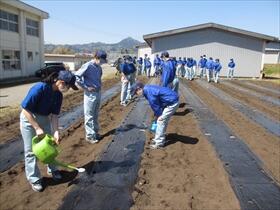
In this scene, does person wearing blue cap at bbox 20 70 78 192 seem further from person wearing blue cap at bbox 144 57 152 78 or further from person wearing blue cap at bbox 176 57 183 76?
person wearing blue cap at bbox 144 57 152 78

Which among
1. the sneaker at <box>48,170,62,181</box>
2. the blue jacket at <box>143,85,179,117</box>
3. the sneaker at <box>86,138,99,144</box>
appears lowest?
the sneaker at <box>86,138,99,144</box>

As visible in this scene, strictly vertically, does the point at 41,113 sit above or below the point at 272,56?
below

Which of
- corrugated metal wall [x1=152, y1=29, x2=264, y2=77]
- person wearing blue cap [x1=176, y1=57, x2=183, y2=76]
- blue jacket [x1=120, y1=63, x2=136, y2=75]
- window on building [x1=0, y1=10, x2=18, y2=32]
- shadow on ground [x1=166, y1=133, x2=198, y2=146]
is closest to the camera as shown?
shadow on ground [x1=166, y1=133, x2=198, y2=146]

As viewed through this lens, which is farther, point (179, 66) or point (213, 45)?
point (213, 45)

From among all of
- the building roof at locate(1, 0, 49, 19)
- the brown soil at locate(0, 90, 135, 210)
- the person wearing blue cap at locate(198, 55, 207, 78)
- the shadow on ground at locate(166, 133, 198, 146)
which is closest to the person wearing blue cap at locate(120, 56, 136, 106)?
the brown soil at locate(0, 90, 135, 210)

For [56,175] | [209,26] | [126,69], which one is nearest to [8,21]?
[126,69]

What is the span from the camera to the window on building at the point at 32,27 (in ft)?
91.1

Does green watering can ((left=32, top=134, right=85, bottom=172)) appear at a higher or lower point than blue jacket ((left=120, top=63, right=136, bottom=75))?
lower

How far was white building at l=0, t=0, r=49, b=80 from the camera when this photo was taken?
909 inches

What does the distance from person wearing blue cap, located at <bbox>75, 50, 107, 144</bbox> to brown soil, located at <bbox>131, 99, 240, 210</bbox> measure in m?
1.28

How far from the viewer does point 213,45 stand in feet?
99.4

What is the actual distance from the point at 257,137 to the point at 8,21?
21.1m

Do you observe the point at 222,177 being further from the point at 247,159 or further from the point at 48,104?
the point at 48,104

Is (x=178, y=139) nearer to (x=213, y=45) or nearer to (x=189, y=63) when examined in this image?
(x=189, y=63)
